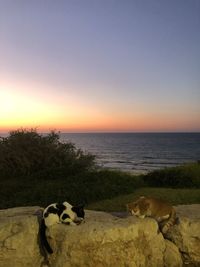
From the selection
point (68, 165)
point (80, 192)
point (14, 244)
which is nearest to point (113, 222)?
point (14, 244)

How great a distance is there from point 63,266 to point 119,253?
3.54ft

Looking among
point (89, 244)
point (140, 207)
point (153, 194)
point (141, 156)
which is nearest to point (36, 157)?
point (153, 194)

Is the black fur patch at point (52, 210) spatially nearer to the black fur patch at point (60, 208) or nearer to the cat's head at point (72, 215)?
the black fur patch at point (60, 208)

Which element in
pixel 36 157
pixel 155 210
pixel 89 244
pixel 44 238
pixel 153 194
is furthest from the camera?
pixel 36 157

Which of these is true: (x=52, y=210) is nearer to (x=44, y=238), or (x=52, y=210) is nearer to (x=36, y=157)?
(x=44, y=238)

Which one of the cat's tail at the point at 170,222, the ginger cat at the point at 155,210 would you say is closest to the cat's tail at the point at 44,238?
the ginger cat at the point at 155,210

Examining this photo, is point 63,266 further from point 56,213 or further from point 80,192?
point 80,192

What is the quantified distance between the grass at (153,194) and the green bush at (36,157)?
5764 mm

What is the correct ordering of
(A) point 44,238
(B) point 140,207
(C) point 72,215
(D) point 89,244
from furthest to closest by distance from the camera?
(B) point 140,207 → (C) point 72,215 → (A) point 44,238 → (D) point 89,244

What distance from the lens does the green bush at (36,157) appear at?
2142 centimetres

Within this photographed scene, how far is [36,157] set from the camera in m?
22.1

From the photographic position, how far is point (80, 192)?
1509 cm

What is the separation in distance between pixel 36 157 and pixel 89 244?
1461cm

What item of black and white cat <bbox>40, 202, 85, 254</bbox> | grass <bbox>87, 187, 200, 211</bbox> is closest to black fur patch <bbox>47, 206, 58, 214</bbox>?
black and white cat <bbox>40, 202, 85, 254</bbox>
